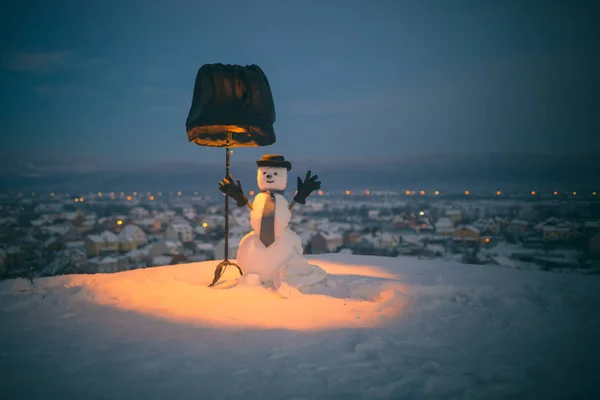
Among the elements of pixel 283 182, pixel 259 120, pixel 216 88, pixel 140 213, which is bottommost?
pixel 140 213

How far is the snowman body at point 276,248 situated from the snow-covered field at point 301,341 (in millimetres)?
315

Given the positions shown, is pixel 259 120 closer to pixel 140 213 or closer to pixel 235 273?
pixel 235 273

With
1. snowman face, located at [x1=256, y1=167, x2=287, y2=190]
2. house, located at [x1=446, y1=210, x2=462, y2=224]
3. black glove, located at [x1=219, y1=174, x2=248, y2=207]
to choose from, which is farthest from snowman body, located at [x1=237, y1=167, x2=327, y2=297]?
house, located at [x1=446, y1=210, x2=462, y2=224]

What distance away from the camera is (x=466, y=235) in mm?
12234

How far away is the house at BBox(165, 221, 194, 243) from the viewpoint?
15.7 metres

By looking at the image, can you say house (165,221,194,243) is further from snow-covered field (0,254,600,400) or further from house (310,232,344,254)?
snow-covered field (0,254,600,400)

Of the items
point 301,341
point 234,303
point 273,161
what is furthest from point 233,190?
point 301,341

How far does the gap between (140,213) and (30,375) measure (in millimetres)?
20193

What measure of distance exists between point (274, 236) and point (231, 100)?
184 cm

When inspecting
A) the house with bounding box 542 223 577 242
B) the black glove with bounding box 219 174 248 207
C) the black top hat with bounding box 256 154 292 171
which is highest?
the black top hat with bounding box 256 154 292 171

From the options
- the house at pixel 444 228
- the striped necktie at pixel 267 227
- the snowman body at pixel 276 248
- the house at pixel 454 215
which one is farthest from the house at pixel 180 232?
the striped necktie at pixel 267 227

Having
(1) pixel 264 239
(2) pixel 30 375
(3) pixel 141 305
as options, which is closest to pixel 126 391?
(2) pixel 30 375

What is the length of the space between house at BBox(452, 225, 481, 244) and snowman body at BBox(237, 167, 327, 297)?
8.15 metres

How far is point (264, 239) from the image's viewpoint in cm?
510
